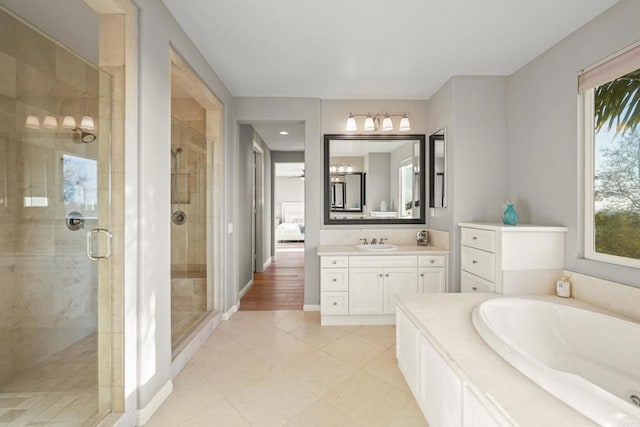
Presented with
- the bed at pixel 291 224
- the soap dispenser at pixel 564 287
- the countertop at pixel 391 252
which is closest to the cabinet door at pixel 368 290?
the countertop at pixel 391 252

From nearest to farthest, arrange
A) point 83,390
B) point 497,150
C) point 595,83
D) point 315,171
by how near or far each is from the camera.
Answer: point 83,390 → point 595,83 → point 497,150 → point 315,171

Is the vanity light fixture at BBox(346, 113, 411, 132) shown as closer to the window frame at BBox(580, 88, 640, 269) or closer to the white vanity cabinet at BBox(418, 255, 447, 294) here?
the white vanity cabinet at BBox(418, 255, 447, 294)

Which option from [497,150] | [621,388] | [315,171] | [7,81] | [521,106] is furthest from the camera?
[315,171]

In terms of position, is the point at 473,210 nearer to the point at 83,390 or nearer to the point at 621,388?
the point at 621,388

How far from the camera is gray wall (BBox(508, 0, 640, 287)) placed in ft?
6.89

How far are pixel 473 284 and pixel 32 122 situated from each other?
3.69 m

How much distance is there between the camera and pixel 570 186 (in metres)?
2.44

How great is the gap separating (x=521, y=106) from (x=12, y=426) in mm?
4320

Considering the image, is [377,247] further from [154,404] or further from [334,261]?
[154,404]

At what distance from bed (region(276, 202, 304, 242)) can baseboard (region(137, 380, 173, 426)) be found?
Answer: 24.2ft

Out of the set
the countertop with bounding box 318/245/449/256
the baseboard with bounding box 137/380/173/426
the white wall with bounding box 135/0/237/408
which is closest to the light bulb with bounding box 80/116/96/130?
the white wall with bounding box 135/0/237/408

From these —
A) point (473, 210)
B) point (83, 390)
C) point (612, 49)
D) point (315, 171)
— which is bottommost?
point (83, 390)

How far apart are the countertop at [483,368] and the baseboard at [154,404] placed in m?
1.67

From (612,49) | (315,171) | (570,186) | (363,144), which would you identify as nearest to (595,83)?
(612,49)
